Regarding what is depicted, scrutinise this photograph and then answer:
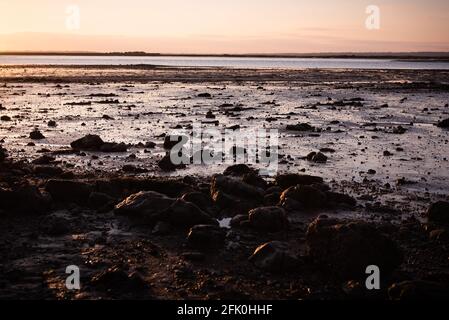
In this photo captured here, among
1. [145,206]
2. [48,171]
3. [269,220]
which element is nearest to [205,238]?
[269,220]

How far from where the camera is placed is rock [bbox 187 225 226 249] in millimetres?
9039

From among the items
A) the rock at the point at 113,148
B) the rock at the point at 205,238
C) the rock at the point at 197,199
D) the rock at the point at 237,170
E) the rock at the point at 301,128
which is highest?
the rock at the point at 301,128

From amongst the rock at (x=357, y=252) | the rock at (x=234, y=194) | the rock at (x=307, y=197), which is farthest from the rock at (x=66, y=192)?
the rock at (x=357, y=252)

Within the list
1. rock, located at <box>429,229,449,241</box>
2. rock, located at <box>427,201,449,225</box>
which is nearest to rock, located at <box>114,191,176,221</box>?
rock, located at <box>429,229,449,241</box>

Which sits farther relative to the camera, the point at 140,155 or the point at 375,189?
the point at 140,155

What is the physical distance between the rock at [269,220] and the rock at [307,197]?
1.40 m

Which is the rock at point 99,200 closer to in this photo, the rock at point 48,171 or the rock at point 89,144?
the rock at point 48,171

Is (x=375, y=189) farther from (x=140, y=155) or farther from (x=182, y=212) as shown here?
(x=140, y=155)

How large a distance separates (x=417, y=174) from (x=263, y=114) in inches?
634

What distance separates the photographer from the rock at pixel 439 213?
10.0 m

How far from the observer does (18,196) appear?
10.7 m

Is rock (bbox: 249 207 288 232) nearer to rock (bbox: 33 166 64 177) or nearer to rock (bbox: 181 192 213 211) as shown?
rock (bbox: 181 192 213 211)

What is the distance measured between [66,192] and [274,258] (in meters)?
6.13

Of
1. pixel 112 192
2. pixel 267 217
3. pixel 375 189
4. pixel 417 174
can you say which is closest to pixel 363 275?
pixel 267 217
